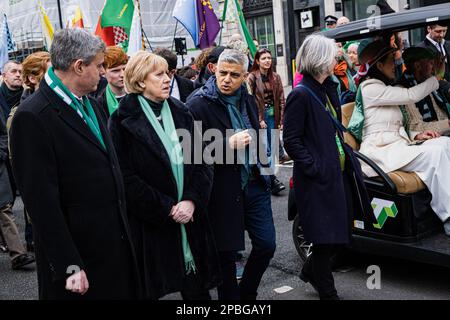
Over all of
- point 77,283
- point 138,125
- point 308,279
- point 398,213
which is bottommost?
point 308,279

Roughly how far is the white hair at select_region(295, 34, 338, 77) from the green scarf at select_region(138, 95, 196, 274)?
43.3 inches

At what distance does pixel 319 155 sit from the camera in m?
4.06

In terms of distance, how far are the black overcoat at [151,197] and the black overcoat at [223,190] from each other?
37cm

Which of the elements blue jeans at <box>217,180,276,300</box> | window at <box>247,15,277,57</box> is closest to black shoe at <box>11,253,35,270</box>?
blue jeans at <box>217,180,276,300</box>

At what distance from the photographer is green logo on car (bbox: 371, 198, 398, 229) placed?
4465mm

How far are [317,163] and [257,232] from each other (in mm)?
627

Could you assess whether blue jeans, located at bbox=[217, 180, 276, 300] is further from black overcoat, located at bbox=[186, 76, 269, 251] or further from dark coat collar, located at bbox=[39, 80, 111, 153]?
dark coat collar, located at bbox=[39, 80, 111, 153]

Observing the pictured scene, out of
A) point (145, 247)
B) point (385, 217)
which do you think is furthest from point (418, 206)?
point (145, 247)

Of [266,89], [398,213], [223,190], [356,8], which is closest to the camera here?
[223,190]

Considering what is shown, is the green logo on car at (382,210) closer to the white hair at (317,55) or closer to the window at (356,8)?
the white hair at (317,55)

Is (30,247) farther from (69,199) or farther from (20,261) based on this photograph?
(69,199)

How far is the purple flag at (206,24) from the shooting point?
8656 mm

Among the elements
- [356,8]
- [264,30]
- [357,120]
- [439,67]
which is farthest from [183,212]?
[264,30]

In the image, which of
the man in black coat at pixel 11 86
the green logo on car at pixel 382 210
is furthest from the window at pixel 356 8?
the green logo on car at pixel 382 210
